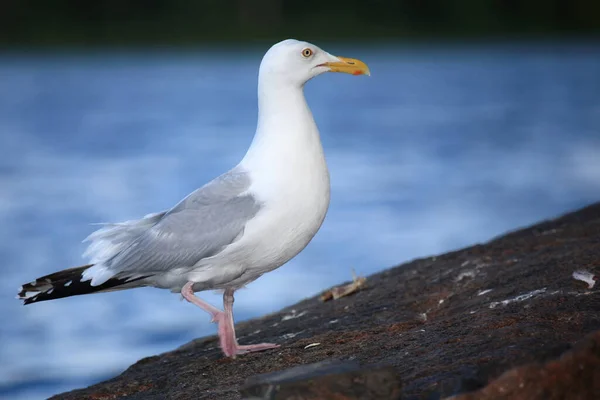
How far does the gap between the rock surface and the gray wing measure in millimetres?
516

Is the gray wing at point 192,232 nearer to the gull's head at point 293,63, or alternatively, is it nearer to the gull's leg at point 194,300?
the gull's leg at point 194,300

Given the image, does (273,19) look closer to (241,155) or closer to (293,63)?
(241,155)

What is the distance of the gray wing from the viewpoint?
15.6 ft

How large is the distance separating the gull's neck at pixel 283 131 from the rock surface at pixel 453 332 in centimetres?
84

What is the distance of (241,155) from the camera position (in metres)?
17.3

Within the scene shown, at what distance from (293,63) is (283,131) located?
372 mm

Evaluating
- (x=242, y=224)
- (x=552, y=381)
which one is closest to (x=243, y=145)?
(x=242, y=224)

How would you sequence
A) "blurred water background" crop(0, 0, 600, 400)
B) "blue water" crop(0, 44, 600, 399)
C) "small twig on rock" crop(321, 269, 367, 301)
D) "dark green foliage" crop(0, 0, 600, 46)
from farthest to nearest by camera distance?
"dark green foliage" crop(0, 0, 600, 46), "blurred water background" crop(0, 0, 600, 400), "blue water" crop(0, 44, 600, 399), "small twig on rock" crop(321, 269, 367, 301)

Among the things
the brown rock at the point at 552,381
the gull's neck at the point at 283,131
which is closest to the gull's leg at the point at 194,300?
the gull's neck at the point at 283,131

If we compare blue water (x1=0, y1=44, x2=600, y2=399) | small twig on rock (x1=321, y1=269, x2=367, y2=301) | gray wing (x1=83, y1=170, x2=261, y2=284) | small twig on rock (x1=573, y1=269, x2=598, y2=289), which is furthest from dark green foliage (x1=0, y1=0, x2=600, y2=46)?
small twig on rock (x1=573, y1=269, x2=598, y2=289)

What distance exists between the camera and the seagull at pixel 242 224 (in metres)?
4.73

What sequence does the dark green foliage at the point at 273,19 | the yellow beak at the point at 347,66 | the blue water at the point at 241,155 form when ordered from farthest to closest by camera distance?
the dark green foliage at the point at 273,19 < the blue water at the point at 241,155 < the yellow beak at the point at 347,66

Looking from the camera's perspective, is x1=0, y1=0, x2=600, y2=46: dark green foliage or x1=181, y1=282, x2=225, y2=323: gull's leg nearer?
x1=181, y1=282, x2=225, y2=323: gull's leg

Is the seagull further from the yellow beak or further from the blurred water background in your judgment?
the blurred water background
